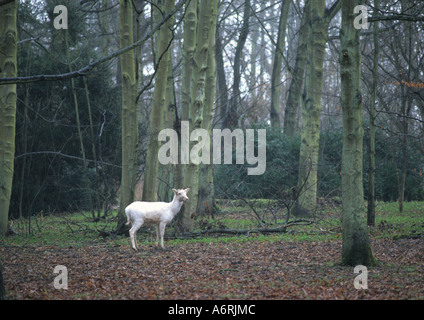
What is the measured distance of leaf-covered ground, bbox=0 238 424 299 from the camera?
704 cm

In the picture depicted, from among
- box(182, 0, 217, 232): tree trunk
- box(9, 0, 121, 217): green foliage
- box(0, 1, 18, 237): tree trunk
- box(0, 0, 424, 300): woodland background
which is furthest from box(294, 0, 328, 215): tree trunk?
box(0, 1, 18, 237): tree trunk

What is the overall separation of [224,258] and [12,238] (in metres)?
6.39

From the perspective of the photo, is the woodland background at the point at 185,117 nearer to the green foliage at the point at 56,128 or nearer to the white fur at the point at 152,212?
the green foliage at the point at 56,128

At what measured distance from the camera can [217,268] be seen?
900cm

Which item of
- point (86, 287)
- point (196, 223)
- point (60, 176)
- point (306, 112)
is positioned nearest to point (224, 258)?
point (86, 287)

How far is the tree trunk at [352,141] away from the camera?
27.2 feet

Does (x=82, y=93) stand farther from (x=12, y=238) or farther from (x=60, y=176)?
(x=12, y=238)

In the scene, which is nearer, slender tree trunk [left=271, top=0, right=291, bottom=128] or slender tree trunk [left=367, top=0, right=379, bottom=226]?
slender tree trunk [left=367, top=0, right=379, bottom=226]

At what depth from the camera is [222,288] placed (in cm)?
742

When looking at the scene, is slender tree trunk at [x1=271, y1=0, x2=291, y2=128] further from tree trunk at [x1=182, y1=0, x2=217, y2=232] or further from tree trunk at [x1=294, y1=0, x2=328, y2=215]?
tree trunk at [x1=182, y1=0, x2=217, y2=232]

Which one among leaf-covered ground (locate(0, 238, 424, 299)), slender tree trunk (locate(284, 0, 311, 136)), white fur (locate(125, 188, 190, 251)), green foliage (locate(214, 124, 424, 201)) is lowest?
leaf-covered ground (locate(0, 238, 424, 299))

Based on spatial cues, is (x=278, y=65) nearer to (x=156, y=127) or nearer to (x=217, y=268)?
(x=156, y=127)

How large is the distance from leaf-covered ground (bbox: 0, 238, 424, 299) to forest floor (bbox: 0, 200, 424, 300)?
0.05 ft

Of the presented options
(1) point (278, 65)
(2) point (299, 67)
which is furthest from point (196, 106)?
(1) point (278, 65)
